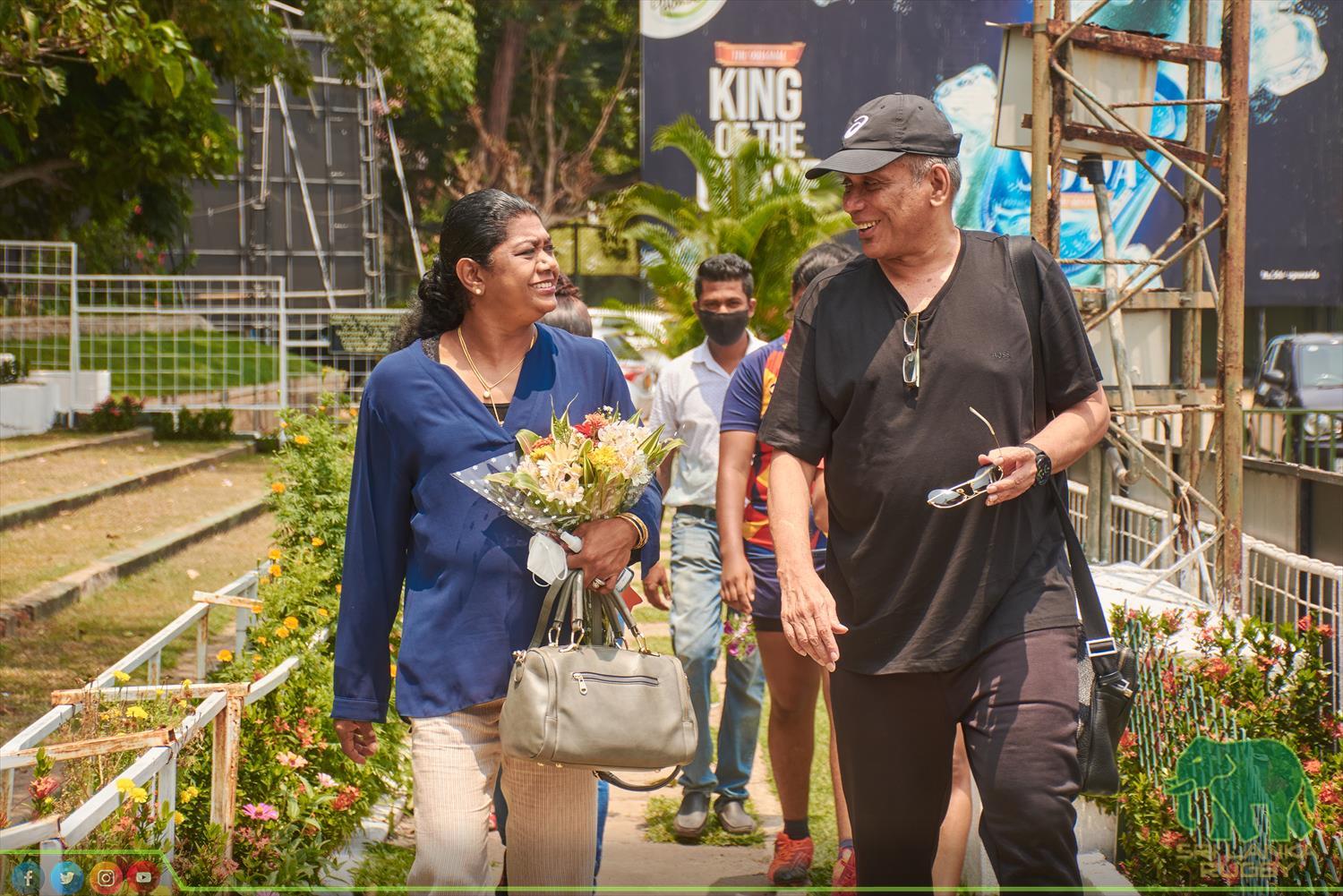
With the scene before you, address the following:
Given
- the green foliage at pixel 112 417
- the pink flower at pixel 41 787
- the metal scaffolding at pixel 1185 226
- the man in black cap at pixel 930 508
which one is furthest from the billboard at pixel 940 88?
the pink flower at pixel 41 787

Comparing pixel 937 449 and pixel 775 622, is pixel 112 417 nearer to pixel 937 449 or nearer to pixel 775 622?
pixel 775 622

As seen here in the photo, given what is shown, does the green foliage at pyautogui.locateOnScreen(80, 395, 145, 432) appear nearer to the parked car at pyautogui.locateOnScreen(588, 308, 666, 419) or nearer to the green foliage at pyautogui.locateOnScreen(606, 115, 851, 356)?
the parked car at pyautogui.locateOnScreen(588, 308, 666, 419)

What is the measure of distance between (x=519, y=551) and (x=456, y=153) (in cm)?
3639

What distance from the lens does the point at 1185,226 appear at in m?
7.70

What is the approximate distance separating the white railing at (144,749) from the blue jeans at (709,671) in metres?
1.58

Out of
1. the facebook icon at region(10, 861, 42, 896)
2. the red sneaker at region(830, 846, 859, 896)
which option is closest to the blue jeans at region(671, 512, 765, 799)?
the red sneaker at region(830, 846, 859, 896)

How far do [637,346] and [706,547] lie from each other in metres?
15.2

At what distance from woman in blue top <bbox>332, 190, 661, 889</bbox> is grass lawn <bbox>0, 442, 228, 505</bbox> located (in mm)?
8998

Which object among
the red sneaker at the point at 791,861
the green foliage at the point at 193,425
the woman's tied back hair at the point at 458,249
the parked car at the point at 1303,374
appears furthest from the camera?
the parked car at the point at 1303,374

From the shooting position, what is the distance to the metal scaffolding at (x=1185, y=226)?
6.73m

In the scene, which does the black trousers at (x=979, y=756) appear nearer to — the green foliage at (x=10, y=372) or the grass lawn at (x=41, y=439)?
the grass lawn at (x=41, y=439)

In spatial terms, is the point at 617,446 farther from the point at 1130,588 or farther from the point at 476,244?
the point at 1130,588

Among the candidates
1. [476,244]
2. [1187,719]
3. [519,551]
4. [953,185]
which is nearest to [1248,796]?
[1187,719]

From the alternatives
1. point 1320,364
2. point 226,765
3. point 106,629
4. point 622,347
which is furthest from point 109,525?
point 1320,364
